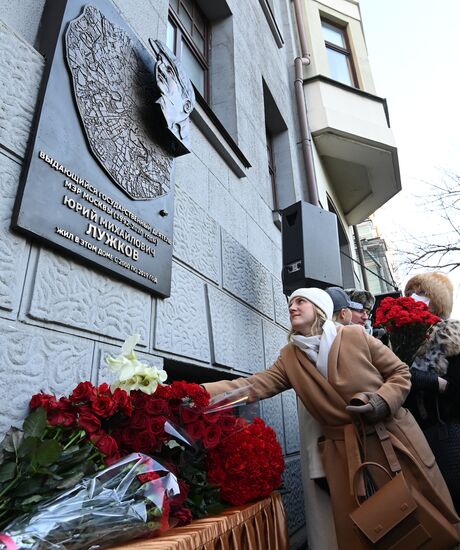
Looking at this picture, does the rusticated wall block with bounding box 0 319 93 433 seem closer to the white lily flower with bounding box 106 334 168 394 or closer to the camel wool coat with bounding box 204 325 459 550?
the white lily flower with bounding box 106 334 168 394

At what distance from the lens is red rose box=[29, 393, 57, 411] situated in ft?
4.54

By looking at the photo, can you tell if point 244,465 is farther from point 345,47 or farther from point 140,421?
point 345,47

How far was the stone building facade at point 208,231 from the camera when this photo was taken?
5.16ft

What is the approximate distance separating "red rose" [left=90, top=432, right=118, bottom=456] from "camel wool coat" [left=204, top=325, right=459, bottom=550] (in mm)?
866

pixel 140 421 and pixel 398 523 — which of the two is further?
pixel 398 523

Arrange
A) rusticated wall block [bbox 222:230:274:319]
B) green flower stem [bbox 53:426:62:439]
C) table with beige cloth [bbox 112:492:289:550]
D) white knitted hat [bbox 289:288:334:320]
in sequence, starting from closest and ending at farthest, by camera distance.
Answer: table with beige cloth [bbox 112:492:289:550]
green flower stem [bbox 53:426:62:439]
white knitted hat [bbox 289:288:334:320]
rusticated wall block [bbox 222:230:274:319]

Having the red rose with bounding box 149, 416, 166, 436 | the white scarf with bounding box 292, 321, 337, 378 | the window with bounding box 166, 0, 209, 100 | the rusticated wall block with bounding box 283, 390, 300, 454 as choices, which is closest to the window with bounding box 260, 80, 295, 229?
the window with bounding box 166, 0, 209, 100

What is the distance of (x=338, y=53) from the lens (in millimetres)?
9914

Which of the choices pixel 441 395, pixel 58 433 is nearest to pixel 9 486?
pixel 58 433

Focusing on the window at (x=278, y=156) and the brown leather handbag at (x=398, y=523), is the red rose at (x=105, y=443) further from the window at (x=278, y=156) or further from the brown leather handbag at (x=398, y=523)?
the window at (x=278, y=156)

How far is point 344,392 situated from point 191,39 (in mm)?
4160

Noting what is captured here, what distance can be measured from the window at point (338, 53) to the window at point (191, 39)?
520cm

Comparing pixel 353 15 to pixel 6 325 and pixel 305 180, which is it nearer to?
pixel 305 180

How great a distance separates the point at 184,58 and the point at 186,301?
299 centimetres
